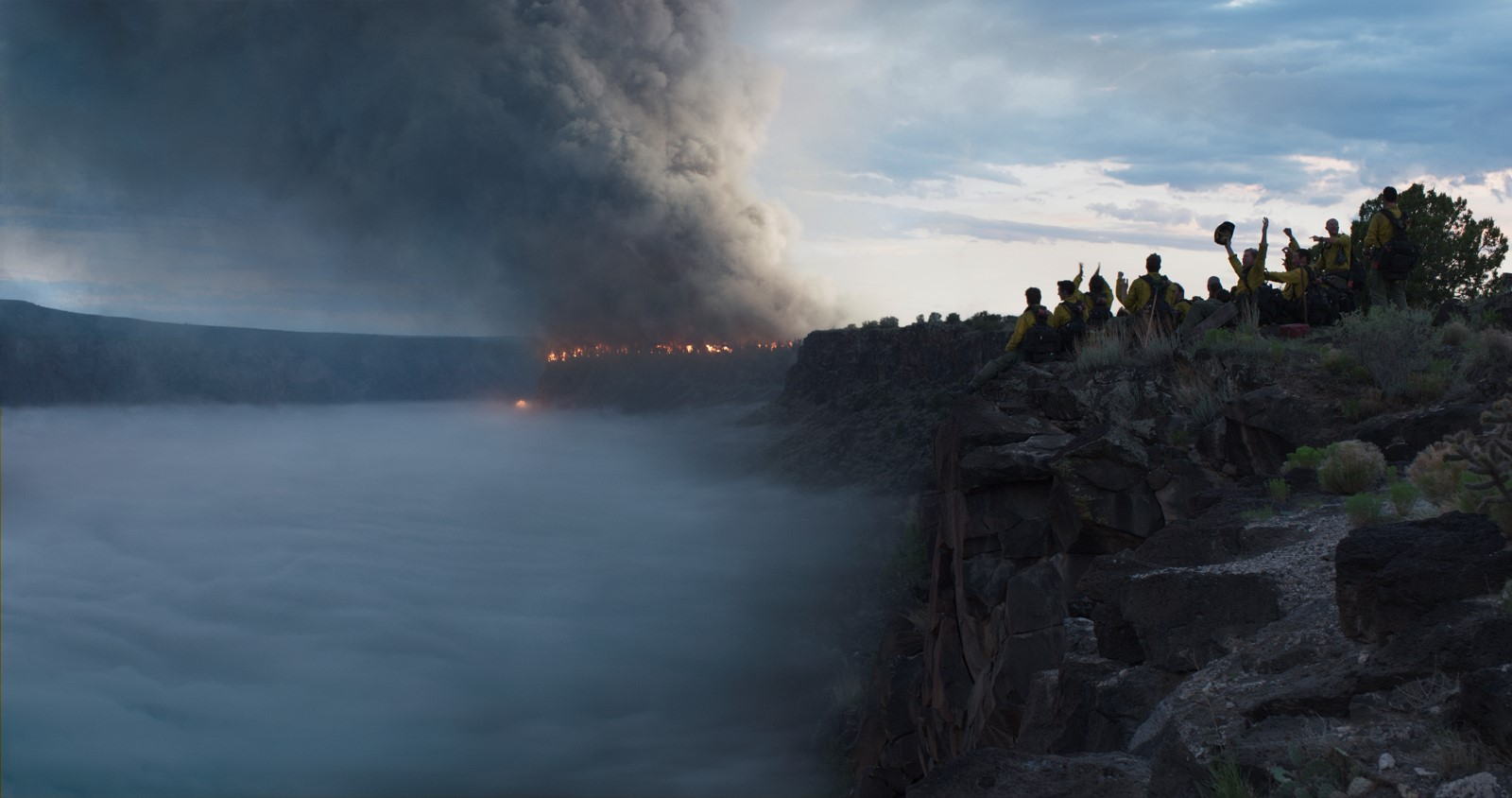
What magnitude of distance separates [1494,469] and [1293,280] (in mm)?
12416

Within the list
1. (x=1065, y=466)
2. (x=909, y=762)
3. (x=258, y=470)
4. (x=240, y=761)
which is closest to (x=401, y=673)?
(x=240, y=761)

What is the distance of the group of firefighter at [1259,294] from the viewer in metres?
16.4

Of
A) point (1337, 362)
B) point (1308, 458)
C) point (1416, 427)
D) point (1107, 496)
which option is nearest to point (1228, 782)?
point (1308, 458)

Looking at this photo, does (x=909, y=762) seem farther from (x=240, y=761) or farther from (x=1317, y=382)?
(x=240, y=761)

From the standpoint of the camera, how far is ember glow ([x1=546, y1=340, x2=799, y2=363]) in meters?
119

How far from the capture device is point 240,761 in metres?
45.5

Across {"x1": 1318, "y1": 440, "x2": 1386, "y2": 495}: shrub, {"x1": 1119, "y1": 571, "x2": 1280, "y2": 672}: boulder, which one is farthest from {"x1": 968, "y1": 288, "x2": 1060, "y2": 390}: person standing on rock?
{"x1": 1119, "y1": 571, "x2": 1280, "y2": 672}: boulder

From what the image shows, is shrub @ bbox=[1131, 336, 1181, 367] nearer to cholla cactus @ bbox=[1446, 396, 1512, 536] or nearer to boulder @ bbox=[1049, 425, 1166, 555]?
boulder @ bbox=[1049, 425, 1166, 555]

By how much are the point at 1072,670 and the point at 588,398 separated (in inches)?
5509

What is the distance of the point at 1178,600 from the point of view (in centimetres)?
749

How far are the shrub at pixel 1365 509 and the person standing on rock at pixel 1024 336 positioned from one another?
32.6 feet

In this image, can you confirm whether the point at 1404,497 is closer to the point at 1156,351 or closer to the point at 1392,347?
the point at 1392,347

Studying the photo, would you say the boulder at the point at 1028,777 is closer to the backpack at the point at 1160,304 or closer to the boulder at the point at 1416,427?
the boulder at the point at 1416,427

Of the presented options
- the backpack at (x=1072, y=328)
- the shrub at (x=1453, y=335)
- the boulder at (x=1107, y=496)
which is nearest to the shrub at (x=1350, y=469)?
the boulder at (x=1107, y=496)
